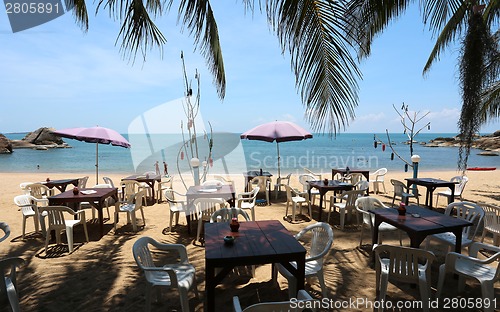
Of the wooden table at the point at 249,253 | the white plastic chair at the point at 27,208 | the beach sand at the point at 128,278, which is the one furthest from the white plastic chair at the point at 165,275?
the white plastic chair at the point at 27,208

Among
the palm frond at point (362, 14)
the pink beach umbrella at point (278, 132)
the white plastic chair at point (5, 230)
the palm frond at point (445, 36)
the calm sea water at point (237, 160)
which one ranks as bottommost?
the calm sea water at point (237, 160)

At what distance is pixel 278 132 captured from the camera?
764cm

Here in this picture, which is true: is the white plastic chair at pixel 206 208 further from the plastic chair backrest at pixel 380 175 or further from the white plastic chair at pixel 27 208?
the plastic chair backrest at pixel 380 175

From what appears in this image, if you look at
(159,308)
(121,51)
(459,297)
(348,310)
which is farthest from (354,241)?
(121,51)

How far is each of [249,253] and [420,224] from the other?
6.92 feet

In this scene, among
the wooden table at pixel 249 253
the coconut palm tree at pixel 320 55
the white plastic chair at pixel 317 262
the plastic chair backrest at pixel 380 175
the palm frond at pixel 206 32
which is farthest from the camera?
the plastic chair backrest at pixel 380 175

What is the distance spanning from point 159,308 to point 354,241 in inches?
126

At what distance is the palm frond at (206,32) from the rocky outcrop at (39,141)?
42.9 metres

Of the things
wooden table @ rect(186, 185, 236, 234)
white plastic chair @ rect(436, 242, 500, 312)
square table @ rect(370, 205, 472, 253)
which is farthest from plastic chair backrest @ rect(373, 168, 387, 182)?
white plastic chair @ rect(436, 242, 500, 312)

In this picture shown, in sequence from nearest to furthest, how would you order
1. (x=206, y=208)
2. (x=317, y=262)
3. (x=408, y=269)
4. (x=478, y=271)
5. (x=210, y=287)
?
(x=210, y=287) → (x=408, y=269) → (x=478, y=271) → (x=317, y=262) → (x=206, y=208)

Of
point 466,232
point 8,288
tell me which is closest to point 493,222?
point 466,232

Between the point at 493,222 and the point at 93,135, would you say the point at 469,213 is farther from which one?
the point at 93,135

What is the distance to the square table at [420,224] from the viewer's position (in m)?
3.00

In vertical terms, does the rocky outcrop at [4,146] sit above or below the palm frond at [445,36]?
below
